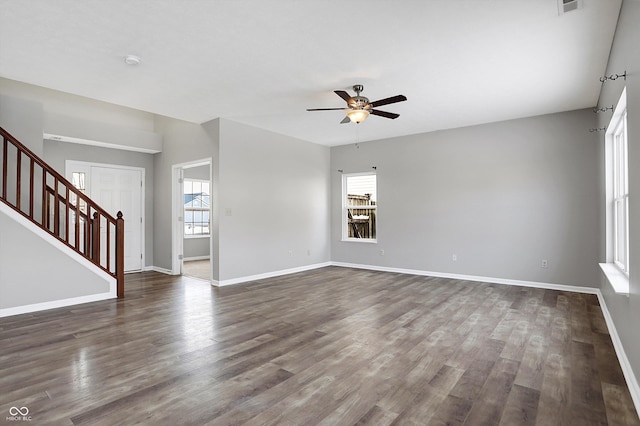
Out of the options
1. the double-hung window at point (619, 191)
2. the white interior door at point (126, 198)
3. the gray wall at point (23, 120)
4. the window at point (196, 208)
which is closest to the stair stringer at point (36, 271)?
the gray wall at point (23, 120)

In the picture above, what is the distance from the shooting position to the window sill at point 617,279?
2.64 metres

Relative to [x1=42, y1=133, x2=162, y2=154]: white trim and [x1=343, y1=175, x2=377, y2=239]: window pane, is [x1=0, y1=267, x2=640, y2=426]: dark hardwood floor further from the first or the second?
[x1=42, y1=133, x2=162, y2=154]: white trim

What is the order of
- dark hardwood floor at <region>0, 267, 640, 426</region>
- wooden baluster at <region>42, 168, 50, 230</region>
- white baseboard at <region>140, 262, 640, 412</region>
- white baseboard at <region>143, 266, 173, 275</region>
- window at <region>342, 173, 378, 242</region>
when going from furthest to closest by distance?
window at <region>342, 173, 378, 242</region>, white baseboard at <region>143, 266, 173, 275</region>, wooden baluster at <region>42, 168, 50, 230</region>, white baseboard at <region>140, 262, 640, 412</region>, dark hardwood floor at <region>0, 267, 640, 426</region>

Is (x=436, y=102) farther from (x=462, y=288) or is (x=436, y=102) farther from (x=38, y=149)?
(x=38, y=149)

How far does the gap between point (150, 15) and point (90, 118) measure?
15.8 feet

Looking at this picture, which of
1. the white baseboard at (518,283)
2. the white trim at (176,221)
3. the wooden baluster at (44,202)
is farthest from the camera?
the white trim at (176,221)

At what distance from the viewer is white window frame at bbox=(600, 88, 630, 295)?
10.5 ft

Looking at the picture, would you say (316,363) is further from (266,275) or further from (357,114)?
(266,275)

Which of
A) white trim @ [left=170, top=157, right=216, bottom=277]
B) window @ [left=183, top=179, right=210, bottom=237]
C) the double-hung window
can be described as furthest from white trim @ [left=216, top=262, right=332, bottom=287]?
the double-hung window

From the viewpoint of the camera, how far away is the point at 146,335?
Result: 128 inches

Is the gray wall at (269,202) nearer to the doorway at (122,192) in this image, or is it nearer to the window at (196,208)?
the doorway at (122,192)

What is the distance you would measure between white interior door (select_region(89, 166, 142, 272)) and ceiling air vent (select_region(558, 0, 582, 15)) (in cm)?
718

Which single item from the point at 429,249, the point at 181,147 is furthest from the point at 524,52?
the point at 181,147

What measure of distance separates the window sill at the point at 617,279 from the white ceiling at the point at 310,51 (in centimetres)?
217
